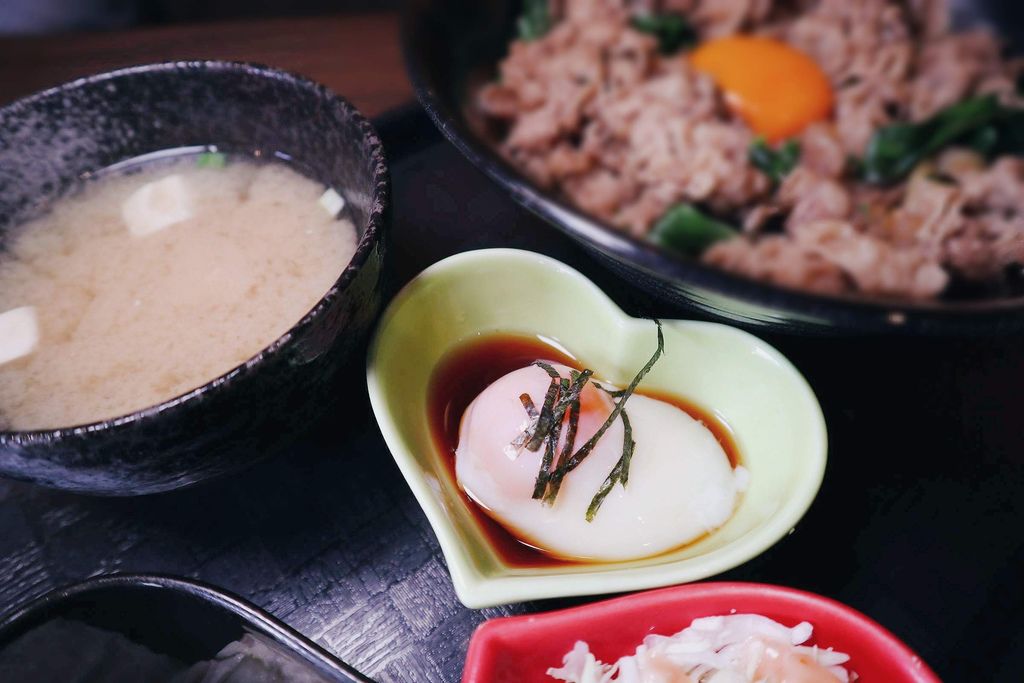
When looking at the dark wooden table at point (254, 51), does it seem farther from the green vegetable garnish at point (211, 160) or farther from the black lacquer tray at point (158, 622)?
the black lacquer tray at point (158, 622)

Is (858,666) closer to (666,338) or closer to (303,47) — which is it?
(666,338)

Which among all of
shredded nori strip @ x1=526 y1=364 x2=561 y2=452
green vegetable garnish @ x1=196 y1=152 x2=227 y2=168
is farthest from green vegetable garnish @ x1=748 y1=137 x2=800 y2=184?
green vegetable garnish @ x1=196 y1=152 x2=227 y2=168

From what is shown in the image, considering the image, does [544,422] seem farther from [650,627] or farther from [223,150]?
[223,150]

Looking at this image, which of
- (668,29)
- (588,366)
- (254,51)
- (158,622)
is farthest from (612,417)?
(254,51)

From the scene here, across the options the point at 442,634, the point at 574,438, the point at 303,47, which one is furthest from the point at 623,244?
the point at 303,47

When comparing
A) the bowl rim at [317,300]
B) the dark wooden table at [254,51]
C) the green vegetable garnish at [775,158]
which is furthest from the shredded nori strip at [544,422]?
the dark wooden table at [254,51]

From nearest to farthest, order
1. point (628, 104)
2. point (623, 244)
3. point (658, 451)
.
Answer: point (623, 244)
point (658, 451)
point (628, 104)
